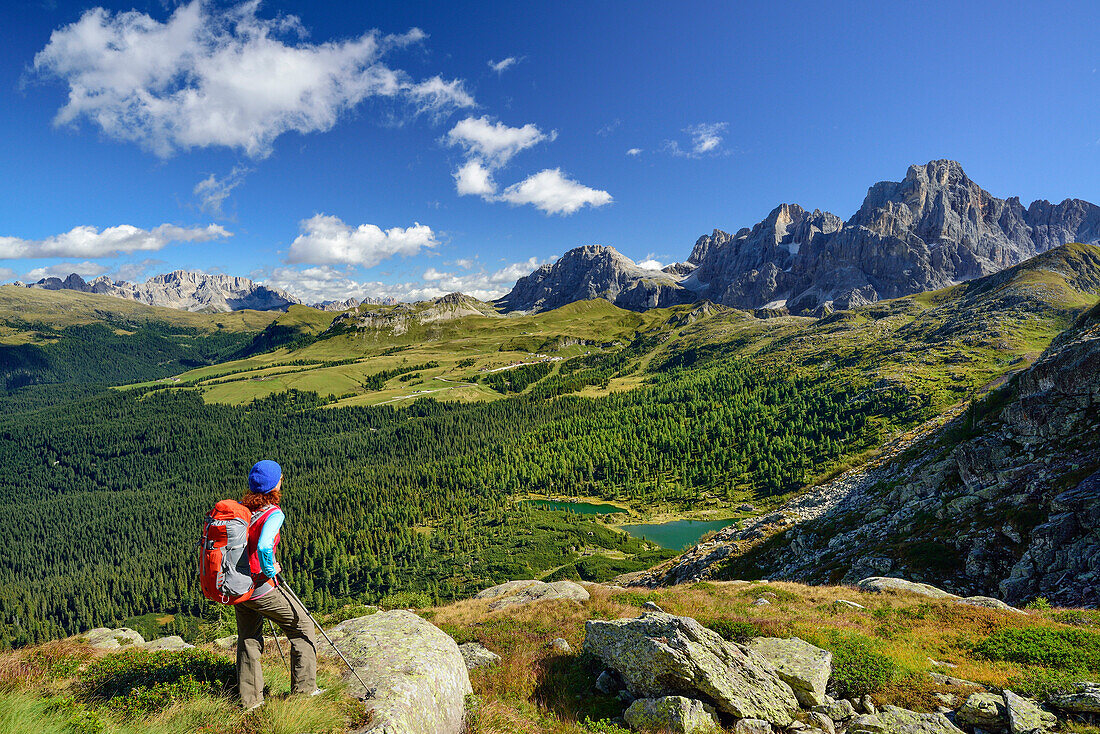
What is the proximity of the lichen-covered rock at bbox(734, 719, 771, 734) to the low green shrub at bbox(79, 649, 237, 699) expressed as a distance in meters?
11.2

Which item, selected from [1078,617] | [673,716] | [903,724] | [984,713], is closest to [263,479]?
[673,716]

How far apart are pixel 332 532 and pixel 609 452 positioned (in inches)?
4014

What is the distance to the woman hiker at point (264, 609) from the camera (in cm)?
819

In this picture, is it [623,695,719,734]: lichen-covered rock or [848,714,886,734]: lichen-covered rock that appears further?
[848,714,886,734]: lichen-covered rock

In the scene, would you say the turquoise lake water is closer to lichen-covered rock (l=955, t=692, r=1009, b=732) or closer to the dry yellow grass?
the dry yellow grass

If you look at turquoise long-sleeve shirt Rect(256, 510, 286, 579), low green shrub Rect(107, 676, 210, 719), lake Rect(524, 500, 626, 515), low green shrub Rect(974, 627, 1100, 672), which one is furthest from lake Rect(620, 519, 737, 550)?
turquoise long-sleeve shirt Rect(256, 510, 286, 579)

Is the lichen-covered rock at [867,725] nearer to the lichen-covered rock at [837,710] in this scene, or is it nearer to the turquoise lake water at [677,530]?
the lichen-covered rock at [837,710]

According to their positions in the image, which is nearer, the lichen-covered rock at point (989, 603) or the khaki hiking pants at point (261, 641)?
the khaki hiking pants at point (261, 641)

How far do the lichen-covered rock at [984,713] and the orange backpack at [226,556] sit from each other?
1628 cm

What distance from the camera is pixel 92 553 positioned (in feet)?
570

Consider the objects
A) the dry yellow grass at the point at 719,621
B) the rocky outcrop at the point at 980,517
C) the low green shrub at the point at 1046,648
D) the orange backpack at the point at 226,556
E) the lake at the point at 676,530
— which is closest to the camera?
the orange backpack at the point at 226,556

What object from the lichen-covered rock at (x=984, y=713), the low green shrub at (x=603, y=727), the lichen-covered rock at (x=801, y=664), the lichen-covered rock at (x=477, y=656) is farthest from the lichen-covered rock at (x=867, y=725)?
the lichen-covered rock at (x=477, y=656)

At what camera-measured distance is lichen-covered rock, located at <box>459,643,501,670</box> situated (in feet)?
48.7

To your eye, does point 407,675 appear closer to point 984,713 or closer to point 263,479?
point 263,479
